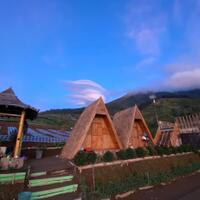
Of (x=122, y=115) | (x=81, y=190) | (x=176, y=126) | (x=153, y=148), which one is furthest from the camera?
(x=176, y=126)

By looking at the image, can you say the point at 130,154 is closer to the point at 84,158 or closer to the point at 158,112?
the point at 84,158

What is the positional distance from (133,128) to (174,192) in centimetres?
887

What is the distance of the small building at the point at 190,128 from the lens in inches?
850

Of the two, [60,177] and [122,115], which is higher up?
[122,115]

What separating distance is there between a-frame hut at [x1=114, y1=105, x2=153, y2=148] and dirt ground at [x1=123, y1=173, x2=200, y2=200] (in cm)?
600

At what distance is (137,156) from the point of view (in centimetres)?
1324

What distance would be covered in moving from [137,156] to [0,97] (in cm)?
987

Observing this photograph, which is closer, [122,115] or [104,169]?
[104,169]

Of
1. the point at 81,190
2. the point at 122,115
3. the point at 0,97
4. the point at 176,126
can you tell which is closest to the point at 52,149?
the point at 122,115

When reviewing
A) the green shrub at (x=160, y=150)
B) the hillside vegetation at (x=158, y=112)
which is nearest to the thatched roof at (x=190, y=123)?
the green shrub at (x=160, y=150)

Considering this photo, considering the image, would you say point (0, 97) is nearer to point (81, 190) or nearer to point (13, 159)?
point (13, 159)

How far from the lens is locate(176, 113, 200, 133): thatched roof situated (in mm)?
21547

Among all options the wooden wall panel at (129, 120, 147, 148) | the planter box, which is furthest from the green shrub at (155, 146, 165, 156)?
the planter box

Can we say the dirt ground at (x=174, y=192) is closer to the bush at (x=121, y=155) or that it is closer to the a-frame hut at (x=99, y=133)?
the bush at (x=121, y=155)
